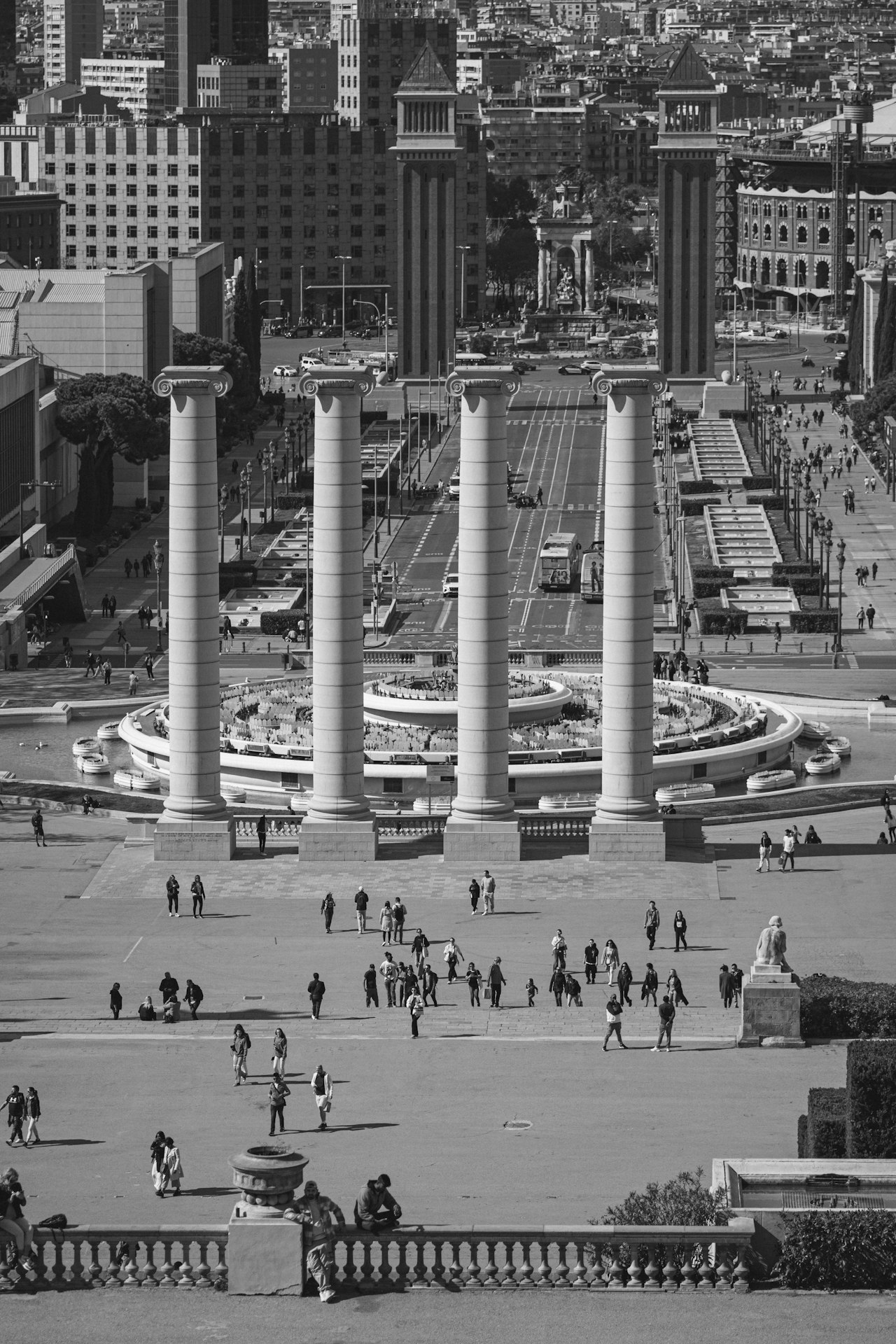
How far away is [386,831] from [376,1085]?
85.8 ft

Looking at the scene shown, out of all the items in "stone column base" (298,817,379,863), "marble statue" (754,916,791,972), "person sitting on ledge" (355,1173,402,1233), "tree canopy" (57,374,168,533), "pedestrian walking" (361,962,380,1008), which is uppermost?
"tree canopy" (57,374,168,533)

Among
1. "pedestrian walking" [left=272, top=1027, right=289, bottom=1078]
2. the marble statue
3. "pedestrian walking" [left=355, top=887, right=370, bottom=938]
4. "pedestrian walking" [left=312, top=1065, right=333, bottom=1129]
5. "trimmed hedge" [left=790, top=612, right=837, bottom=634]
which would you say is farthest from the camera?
"trimmed hedge" [left=790, top=612, right=837, bottom=634]

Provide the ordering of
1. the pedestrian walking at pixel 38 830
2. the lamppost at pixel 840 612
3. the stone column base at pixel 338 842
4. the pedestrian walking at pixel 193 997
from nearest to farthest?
1. the pedestrian walking at pixel 193 997
2. the stone column base at pixel 338 842
3. the pedestrian walking at pixel 38 830
4. the lamppost at pixel 840 612

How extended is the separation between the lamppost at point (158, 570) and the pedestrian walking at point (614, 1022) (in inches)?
2999

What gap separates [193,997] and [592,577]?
3779 inches

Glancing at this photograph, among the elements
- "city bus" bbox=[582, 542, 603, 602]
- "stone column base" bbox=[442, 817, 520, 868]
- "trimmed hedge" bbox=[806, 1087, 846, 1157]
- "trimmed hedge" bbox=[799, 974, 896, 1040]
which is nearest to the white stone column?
"stone column base" bbox=[442, 817, 520, 868]

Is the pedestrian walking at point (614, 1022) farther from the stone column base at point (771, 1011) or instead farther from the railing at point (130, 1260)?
the railing at point (130, 1260)

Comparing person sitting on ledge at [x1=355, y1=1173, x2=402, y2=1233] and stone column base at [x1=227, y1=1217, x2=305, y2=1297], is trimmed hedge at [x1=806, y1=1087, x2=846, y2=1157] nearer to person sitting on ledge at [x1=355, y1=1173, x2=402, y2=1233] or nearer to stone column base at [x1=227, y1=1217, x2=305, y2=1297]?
person sitting on ledge at [x1=355, y1=1173, x2=402, y2=1233]

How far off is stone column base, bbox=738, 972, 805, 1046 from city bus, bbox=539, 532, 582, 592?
322ft

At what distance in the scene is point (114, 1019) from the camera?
252 feet

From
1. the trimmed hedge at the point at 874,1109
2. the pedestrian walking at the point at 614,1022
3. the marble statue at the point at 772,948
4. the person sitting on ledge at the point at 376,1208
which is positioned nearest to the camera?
the person sitting on ledge at the point at 376,1208

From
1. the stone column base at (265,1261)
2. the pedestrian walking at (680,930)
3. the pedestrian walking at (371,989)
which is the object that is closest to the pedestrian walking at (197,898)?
the pedestrian walking at (371,989)

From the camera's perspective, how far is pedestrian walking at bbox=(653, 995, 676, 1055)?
72.8m

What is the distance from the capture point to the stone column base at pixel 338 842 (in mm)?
92625
